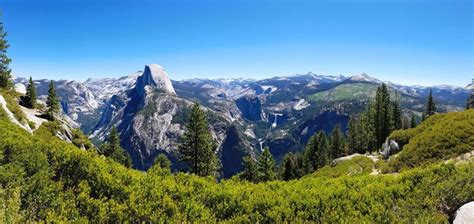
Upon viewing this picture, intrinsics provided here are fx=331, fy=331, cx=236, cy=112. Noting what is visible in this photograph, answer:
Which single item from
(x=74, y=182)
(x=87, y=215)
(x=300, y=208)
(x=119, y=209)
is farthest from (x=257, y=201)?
(x=74, y=182)

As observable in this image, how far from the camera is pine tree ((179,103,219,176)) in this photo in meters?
54.3

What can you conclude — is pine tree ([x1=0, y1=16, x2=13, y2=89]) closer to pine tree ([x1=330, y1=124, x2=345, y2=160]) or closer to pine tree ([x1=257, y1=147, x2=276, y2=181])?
pine tree ([x1=257, y1=147, x2=276, y2=181])

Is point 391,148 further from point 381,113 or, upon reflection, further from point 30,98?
point 30,98

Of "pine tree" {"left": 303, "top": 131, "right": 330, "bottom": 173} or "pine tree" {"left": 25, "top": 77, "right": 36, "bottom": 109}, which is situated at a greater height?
"pine tree" {"left": 25, "top": 77, "right": 36, "bottom": 109}

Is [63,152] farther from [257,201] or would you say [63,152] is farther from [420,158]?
[420,158]

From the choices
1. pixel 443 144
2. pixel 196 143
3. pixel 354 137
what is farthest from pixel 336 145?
pixel 443 144

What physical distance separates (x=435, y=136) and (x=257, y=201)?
27.7 meters

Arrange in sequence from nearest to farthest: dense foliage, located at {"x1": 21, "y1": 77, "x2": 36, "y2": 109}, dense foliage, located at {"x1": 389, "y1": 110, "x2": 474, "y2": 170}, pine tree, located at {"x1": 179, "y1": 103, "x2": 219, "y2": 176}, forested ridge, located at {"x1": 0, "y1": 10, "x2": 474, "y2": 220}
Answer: forested ridge, located at {"x1": 0, "y1": 10, "x2": 474, "y2": 220} → dense foliage, located at {"x1": 389, "y1": 110, "x2": 474, "y2": 170} → pine tree, located at {"x1": 179, "y1": 103, "x2": 219, "y2": 176} → dense foliage, located at {"x1": 21, "y1": 77, "x2": 36, "y2": 109}

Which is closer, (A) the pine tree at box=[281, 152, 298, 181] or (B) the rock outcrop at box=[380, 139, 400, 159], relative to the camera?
(B) the rock outcrop at box=[380, 139, 400, 159]

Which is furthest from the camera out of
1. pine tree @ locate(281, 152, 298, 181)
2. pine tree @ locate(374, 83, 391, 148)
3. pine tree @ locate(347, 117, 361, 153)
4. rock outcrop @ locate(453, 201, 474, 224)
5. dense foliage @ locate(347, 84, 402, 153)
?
pine tree @ locate(347, 117, 361, 153)

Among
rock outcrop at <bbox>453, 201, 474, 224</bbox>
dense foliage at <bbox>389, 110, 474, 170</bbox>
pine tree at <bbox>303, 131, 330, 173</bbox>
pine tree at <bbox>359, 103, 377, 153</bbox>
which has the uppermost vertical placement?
rock outcrop at <bbox>453, 201, 474, 224</bbox>

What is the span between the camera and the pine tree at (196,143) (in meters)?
54.3

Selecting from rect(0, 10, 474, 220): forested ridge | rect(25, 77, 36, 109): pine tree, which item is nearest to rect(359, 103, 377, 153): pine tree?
rect(25, 77, 36, 109): pine tree

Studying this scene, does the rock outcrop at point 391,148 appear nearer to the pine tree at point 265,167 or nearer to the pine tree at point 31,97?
the pine tree at point 265,167
